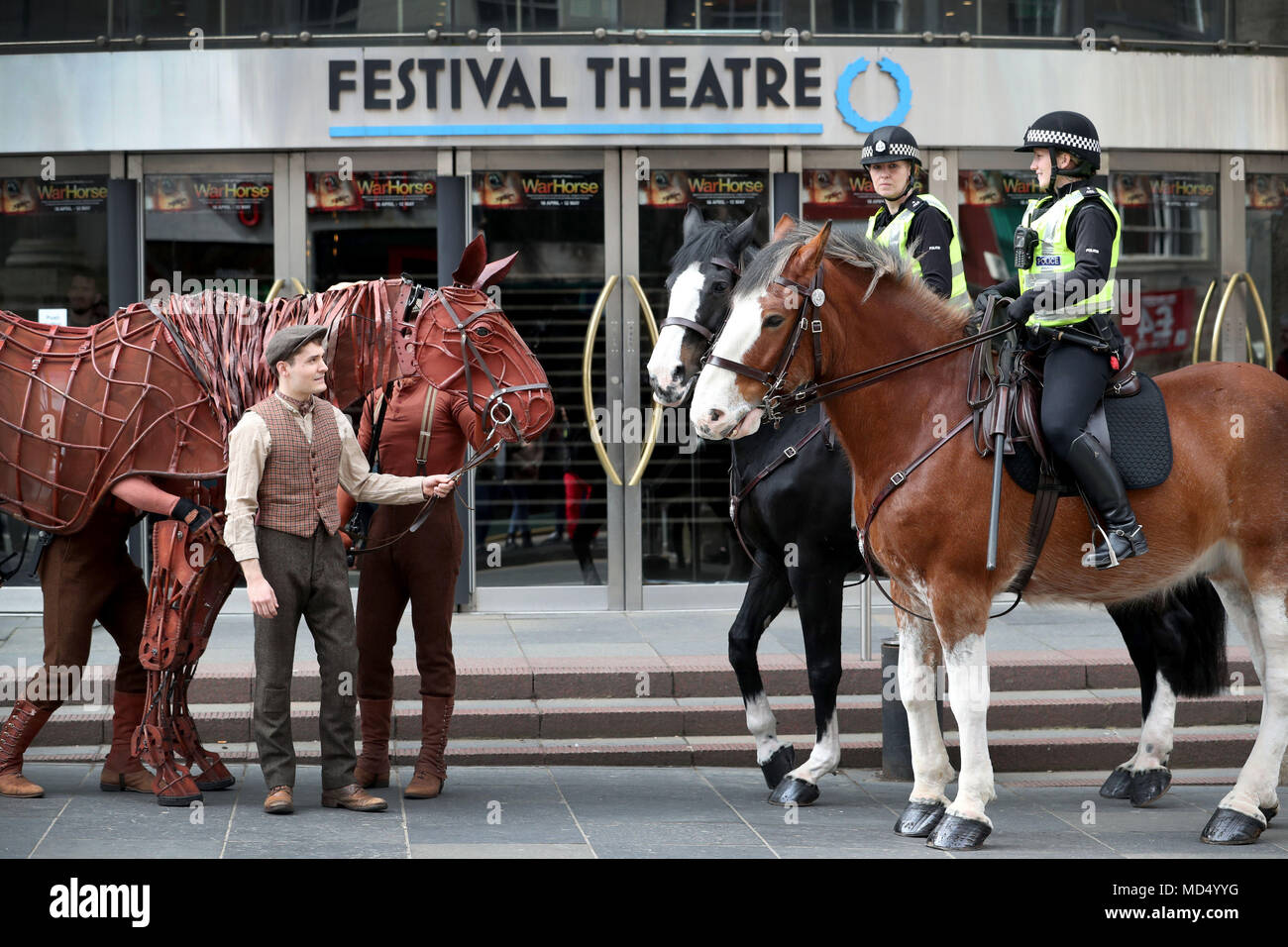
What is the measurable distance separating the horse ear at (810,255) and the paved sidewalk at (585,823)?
2447 millimetres

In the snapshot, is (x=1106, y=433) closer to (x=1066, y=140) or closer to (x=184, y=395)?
(x=1066, y=140)

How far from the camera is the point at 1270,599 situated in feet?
22.0

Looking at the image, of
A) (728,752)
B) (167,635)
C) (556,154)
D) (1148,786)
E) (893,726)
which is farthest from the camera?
(556,154)

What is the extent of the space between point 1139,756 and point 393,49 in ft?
25.9

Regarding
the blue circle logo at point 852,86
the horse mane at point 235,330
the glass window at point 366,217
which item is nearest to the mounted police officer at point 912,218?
the horse mane at point 235,330

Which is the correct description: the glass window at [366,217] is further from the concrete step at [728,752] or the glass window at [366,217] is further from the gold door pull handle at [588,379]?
the concrete step at [728,752]

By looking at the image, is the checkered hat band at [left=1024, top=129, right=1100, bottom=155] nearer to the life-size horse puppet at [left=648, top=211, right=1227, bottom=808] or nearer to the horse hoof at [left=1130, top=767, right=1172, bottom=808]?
the life-size horse puppet at [left=648, top=211, right=1227, bottom=808]

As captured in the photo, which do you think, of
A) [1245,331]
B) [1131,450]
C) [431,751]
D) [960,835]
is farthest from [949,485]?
[1245,331]

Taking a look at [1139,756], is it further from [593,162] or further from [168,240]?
[168,240]

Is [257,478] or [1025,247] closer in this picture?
[257,478]

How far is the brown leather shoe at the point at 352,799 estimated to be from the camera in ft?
22.7

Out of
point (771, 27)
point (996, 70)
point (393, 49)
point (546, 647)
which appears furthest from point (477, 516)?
point (996, 70)

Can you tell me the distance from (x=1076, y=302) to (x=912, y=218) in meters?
1.20

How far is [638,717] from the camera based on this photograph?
29.1ft
